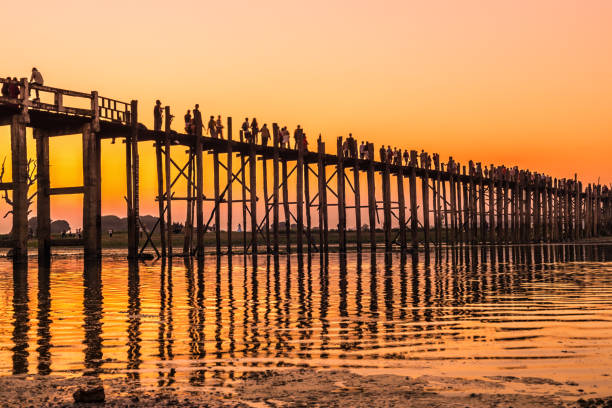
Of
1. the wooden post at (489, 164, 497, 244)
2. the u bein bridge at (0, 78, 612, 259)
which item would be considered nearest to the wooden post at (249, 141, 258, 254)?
the u bein bridge at (0, 78, 612, 259)

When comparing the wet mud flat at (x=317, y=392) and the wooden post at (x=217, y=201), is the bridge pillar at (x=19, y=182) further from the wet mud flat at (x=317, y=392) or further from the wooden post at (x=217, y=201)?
the wet mud flat at (x=317, y=392)

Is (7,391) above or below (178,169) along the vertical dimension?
below

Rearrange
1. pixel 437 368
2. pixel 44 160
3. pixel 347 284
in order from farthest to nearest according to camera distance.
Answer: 1. pixel 44 160
2. pixel 347 284
3. pixel 437 368

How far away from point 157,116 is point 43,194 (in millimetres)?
5294

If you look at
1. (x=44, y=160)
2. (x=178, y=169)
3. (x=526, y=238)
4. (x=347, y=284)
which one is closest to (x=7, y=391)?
(x=347, y=284)

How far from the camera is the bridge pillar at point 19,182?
85.0ft

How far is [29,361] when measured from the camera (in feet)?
26.1

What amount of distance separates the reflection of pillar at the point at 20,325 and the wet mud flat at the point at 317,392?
0.76 metres

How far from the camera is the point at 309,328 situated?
34.1 feet

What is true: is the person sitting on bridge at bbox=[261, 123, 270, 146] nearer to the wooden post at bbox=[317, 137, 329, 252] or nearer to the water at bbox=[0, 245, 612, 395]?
the wooden post at bbox=[317, 137, 329, 252]

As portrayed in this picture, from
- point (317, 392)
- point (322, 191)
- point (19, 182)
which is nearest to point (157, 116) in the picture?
point (19, 182)

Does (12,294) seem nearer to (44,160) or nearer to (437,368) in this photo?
(437,368)

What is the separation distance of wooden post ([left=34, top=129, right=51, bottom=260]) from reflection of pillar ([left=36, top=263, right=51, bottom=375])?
1098cm

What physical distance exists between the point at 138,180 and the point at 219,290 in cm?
1628
